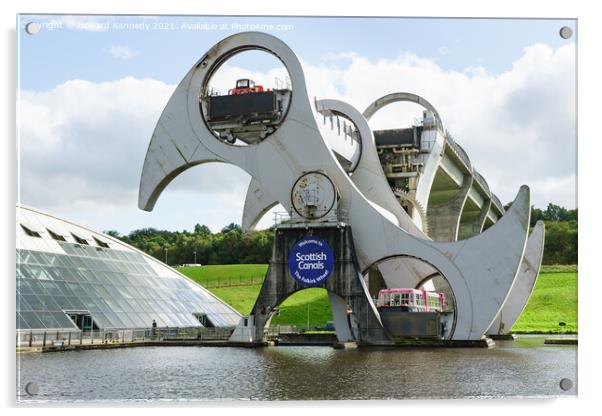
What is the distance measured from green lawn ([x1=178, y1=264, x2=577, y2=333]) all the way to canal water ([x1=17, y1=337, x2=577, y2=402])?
7.77 m

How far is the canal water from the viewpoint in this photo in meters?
17.0

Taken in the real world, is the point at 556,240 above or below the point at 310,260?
above

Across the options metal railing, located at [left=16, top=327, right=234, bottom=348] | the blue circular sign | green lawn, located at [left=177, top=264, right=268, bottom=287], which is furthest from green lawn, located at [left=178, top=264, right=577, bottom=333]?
metal railing, located at [left=16, top=327, right=234, bottom=348]

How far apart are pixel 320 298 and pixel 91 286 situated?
128 ft

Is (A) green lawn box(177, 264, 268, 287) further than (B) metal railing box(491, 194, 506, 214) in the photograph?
Yes

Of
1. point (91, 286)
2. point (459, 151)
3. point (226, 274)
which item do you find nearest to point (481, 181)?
point (459, 151)

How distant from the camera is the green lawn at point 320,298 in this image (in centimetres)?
4759

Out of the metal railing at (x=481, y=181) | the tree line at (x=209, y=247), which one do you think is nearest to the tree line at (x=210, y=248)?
the tree line at (x=209, y=247)

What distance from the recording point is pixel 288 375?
2041 cm

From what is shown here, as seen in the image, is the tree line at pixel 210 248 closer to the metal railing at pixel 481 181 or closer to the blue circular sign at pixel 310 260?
the metal railing at pixel 481 181

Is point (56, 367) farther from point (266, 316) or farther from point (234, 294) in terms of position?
point (234, 294)

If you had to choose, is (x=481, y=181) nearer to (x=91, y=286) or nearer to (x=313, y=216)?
(x=313, y=216)

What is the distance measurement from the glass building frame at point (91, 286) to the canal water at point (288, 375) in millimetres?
3317

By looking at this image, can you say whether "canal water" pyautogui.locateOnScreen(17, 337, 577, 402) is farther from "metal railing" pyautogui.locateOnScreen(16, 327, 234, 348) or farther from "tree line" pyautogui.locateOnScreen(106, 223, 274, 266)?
"tree line" pyautogui.locateOnScreen(106, 223, 274, 266)
